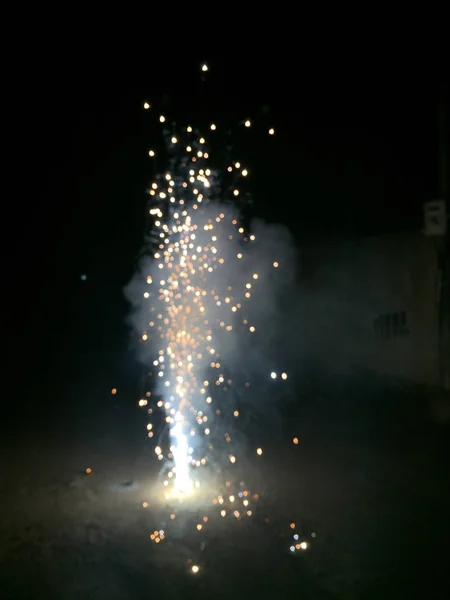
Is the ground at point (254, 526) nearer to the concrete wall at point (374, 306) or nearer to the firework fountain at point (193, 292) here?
the firework fountain at point (193, 292)

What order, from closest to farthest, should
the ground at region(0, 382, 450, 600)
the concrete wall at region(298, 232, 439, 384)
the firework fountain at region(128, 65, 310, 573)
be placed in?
the ground at region(0, 382, 450, 600), the firework fountain at region(128, 65, 310, 573), the concrete wall at region(298, 232, 439, 384)

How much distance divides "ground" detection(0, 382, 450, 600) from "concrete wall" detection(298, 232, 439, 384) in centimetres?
581

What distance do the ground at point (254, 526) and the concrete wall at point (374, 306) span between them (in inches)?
229

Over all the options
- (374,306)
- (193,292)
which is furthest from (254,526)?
(374,306)

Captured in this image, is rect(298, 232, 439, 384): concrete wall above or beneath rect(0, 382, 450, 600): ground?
above

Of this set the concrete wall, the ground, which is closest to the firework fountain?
the ground

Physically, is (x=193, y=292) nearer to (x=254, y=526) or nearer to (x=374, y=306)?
(x=254, y=526)

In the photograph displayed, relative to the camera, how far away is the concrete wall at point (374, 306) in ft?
57.0

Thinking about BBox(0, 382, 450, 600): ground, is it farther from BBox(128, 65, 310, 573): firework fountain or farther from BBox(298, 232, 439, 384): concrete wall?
BBox(298, 232, 439, 384): concrete wall

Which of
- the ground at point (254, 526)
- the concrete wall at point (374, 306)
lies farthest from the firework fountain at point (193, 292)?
the concrete wall at point (374, 306)

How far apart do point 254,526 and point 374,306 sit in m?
12.9

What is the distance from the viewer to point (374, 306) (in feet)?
63.9

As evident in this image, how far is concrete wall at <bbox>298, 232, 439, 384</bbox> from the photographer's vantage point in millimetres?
17359

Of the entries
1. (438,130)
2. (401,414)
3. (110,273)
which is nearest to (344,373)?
(401,414)
